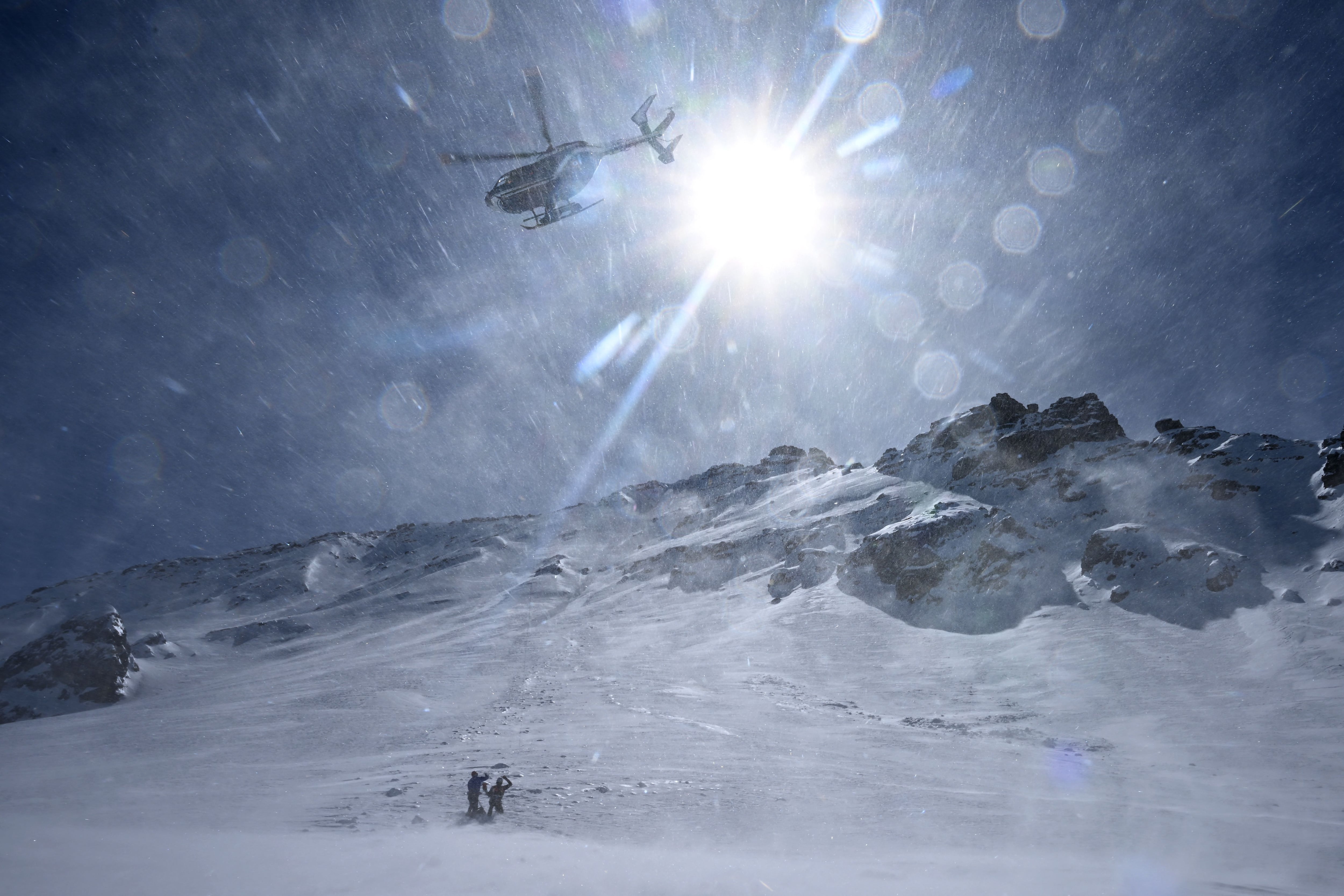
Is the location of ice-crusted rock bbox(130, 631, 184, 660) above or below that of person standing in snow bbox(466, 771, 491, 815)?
above

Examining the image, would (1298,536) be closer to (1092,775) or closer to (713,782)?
(1092,775)

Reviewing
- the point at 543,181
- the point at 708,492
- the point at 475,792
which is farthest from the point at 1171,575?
the point at 708,492

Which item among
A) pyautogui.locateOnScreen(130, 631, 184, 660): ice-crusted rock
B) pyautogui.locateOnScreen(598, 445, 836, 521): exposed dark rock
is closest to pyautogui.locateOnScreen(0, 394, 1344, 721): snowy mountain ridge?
pyautogui.locateOnScreen(130, 631, 184, 660): ice-crusted rock

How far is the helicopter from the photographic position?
34656 mm

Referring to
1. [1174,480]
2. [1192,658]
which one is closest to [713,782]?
[1192,658]

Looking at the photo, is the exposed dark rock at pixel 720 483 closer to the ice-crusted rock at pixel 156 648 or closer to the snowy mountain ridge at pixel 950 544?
the snowy mountain ridge at pixel 950 544

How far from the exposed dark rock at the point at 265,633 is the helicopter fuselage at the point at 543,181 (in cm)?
5557

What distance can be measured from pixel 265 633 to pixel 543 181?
6211 cm

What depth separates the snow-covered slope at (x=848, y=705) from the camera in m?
9.34

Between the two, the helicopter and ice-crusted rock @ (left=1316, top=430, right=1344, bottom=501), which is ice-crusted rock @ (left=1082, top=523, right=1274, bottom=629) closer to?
ice-crusted rock @ (left=1316, top=430, right=1344, bottom=501)

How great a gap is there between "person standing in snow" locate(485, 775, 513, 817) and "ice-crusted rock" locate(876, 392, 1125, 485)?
6337 centimetres

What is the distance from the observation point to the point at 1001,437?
66.0m

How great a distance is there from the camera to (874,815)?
11312mm

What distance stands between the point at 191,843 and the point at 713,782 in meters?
9.87
